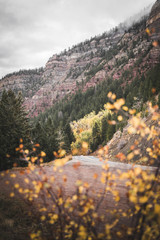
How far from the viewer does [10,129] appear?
16312mm

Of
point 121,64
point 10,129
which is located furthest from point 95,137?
point 121,64

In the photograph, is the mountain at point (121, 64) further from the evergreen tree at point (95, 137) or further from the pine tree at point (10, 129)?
the pine tree at point (10, 129)

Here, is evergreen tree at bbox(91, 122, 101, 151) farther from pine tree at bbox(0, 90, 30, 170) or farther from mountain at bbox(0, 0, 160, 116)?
mountain at bbox(0, 0, 160, 116)

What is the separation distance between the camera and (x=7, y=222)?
14.7 feet

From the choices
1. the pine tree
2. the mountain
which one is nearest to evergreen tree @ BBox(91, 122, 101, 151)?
the pine tree

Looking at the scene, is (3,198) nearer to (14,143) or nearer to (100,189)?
(100,189)

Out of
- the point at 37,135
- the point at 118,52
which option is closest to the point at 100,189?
the point at 37,135

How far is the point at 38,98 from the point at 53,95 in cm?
2346

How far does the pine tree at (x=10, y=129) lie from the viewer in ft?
48.7

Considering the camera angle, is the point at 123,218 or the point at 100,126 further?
the point at 100,126

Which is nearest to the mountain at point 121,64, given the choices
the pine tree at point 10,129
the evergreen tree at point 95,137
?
the evergreen tree at point 95,137

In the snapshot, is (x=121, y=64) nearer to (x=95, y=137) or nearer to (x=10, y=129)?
(x=95, y=137)

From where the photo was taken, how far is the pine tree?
14.9 m

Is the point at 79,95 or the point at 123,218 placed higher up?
the point at 79,95
